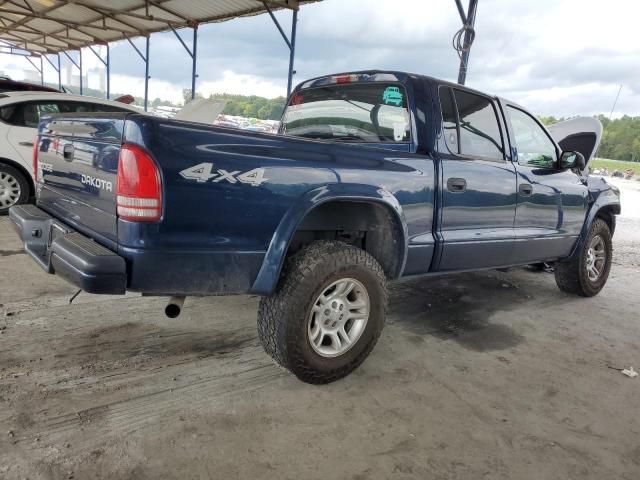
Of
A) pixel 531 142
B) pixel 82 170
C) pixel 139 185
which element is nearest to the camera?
pixel 139 185

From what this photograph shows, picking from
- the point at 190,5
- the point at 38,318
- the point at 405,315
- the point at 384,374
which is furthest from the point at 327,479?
the point at 190,5

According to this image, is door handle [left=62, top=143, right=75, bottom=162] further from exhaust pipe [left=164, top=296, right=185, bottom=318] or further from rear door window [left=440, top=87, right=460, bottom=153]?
rear door window [left=440, top=87, right=460, bottom=153]

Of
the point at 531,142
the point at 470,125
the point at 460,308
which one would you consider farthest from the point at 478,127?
the point at 460,308

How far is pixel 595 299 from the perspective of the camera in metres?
4.94

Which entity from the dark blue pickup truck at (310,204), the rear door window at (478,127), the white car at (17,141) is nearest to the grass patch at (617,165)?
the rear door window at (478,127)

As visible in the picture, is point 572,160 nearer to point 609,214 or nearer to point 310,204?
point 609,214

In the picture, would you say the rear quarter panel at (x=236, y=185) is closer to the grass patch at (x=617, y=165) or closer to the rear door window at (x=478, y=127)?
the rear door window at (x=478, y=127)

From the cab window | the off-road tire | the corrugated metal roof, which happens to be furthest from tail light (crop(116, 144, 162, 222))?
the corrugated metal roof

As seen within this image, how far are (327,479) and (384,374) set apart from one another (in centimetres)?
103

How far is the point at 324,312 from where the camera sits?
2.68m

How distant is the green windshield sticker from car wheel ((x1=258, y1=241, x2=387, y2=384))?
1.11 meters

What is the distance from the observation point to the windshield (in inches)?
124

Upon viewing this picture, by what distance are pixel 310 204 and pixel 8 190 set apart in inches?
204

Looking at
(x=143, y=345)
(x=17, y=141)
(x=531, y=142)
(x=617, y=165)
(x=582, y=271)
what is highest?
(x=617, y=165)
